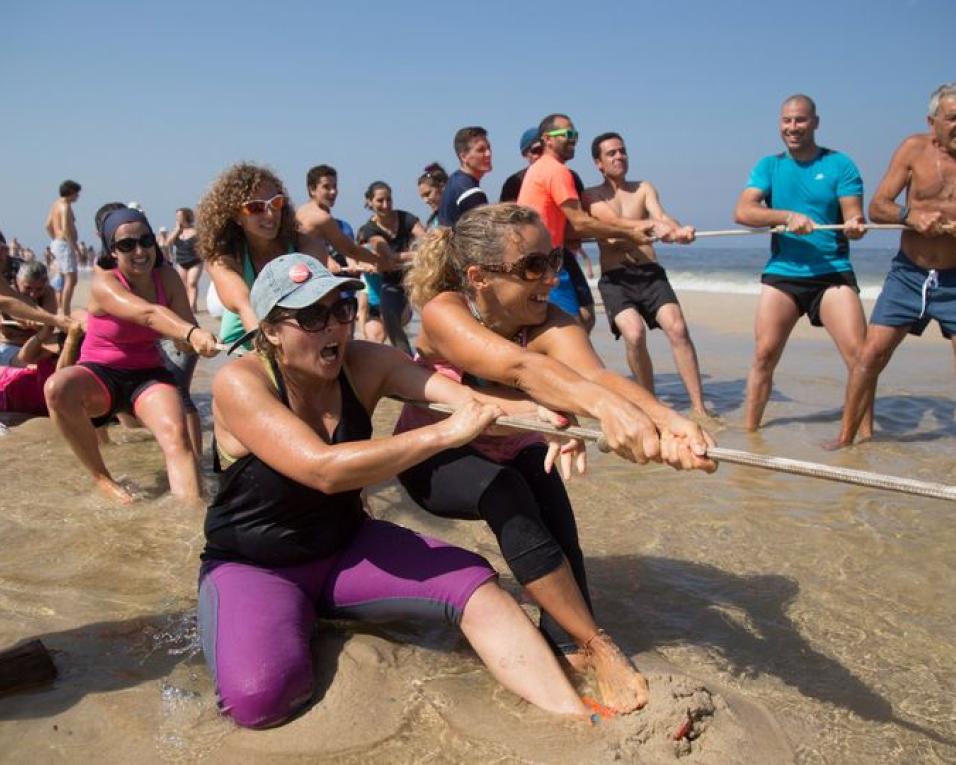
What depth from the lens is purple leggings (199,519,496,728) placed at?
2.72 meters

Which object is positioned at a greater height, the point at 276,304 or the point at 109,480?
the point at 276,304

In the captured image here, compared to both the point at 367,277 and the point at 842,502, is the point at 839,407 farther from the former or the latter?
the point at 367,277

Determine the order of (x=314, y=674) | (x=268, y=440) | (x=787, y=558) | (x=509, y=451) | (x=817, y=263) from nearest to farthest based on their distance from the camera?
1. (x=268, y=440)
2. (x=314, y=674)
3. (x=509, y=451)
4. (x=787, y=558)
5. (x=817, y=263)

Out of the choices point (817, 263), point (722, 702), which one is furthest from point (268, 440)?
→ point (817, 263)

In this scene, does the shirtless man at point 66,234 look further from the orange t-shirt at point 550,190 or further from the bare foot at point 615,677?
the bare foot at point 615,677

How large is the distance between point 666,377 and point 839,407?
7.30ft

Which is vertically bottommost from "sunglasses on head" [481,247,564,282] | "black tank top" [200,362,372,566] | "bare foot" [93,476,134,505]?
"bare foot" [93,476,134,505]

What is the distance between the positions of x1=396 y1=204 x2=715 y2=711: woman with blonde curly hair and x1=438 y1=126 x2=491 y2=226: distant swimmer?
2.75 meters

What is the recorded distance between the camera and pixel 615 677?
2.85 metres

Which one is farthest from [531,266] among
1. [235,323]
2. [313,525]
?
[235,323]

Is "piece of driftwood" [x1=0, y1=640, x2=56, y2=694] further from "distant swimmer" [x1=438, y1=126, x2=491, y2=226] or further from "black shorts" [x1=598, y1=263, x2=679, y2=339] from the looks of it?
"black shorts" [x1=598, y1=263, x2=679, y2=339]

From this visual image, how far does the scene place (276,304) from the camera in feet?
9.30

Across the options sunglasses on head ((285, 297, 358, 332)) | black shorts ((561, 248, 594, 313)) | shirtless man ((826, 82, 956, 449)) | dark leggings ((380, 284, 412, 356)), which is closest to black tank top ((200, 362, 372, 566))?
sunglasses on head ((285, 297, 358, 332))

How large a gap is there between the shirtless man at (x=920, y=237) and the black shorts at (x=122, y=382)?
4.46m
